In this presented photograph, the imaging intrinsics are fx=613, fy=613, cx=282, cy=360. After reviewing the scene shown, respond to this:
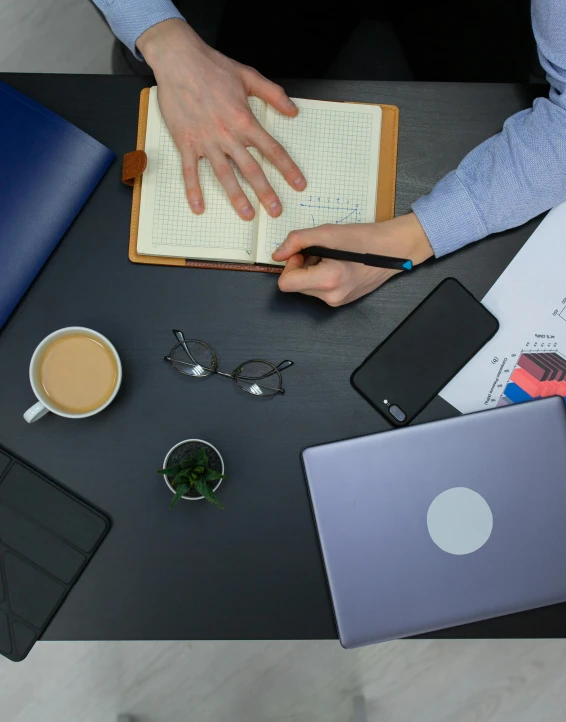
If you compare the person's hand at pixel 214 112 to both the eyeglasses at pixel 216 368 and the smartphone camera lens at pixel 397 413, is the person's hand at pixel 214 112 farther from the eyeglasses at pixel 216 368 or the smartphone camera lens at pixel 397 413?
the smartphone camera lens at pixel 397 413

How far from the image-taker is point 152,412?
821mm

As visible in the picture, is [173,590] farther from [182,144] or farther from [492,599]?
[182,144]

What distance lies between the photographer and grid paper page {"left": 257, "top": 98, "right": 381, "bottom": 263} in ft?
2.74

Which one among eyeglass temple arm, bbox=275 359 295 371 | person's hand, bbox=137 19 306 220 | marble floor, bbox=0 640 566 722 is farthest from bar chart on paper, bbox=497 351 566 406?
marble floor, bbox=0 640 566 722

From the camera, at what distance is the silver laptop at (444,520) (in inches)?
30.0

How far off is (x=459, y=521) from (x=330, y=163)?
0.50 m

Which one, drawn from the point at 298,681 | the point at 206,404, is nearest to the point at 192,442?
the point at 206,404

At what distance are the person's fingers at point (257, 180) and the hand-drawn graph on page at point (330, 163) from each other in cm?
2

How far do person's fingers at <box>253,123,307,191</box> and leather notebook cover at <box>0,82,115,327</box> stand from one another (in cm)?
21

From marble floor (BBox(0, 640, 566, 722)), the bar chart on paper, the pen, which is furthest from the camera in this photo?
marble floor (BBox(0, 640, 566, 722))

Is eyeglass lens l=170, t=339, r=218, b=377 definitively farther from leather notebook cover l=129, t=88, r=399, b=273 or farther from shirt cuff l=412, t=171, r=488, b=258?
shirt cuff l=412, t=171, r=488, b=258

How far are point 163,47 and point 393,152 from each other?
13.9 inches

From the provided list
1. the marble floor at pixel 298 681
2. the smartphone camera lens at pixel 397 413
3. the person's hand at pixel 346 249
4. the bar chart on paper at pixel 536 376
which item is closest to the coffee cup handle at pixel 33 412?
the person's hand at pixel 346 249

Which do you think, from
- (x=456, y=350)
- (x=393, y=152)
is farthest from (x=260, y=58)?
(x=456, y=350)
